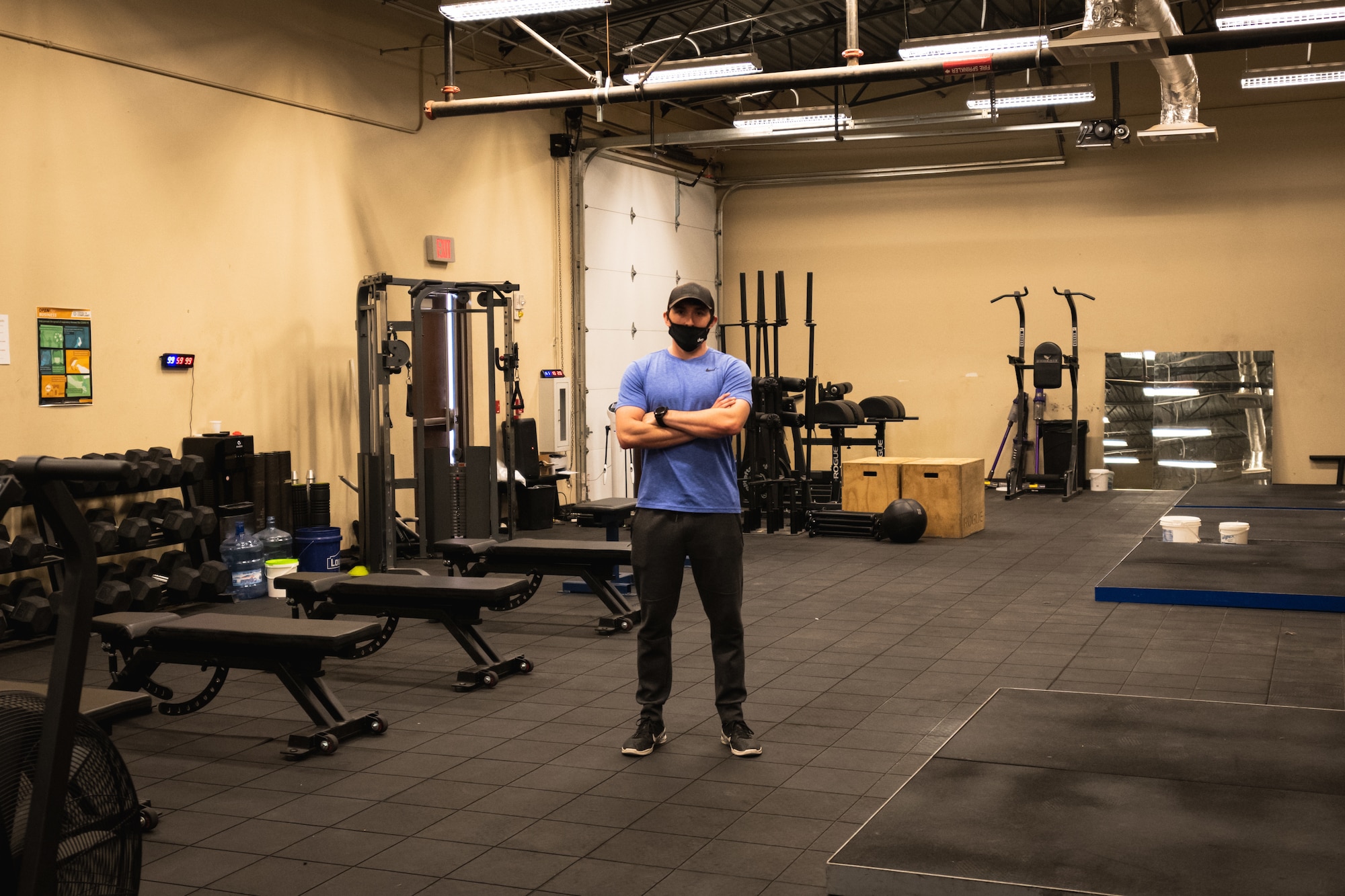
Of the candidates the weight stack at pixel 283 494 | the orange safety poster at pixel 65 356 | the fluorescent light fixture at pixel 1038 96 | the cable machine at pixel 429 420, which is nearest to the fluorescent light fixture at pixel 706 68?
the cable machine at pixel 429 420

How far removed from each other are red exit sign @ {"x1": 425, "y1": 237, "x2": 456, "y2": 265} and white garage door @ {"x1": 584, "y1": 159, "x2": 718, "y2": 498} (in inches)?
80.6

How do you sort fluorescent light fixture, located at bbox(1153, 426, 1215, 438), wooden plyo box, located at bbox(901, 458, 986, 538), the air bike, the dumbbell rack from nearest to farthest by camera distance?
the dumbbell rack, wooden plyo box, located at bbox(901, 458, 986, 538), the air bike, fluorescent light fixture, located at bbox(1153, 426, 1215, 438)

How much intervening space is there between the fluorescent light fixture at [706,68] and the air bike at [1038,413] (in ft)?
15.4

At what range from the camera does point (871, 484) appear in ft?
31.0

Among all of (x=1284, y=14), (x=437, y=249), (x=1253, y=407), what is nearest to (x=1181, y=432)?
(x=1253, y=407)

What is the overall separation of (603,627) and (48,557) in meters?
2.71

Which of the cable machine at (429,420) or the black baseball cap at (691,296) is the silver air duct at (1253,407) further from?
the black baseball cap at (691,296)

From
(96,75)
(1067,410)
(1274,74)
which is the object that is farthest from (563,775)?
(1067,410)

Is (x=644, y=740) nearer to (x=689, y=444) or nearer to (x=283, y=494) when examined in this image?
(x=689, y=444)

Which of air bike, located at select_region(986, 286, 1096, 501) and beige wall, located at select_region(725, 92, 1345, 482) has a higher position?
beige wall, located at select_region(725, 92, 1345, 482)

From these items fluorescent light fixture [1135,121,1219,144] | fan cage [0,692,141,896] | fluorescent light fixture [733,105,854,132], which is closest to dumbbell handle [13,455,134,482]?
fan cage [0,692,141,896]

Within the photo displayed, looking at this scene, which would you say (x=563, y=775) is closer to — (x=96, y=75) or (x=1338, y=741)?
(x=1338, y=741)

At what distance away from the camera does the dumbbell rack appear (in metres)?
5.84

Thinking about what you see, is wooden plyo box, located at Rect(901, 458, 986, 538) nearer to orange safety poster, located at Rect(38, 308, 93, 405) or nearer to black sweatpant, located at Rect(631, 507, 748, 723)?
black sweatpant, located at Rect(631, 507, 748, 723)
